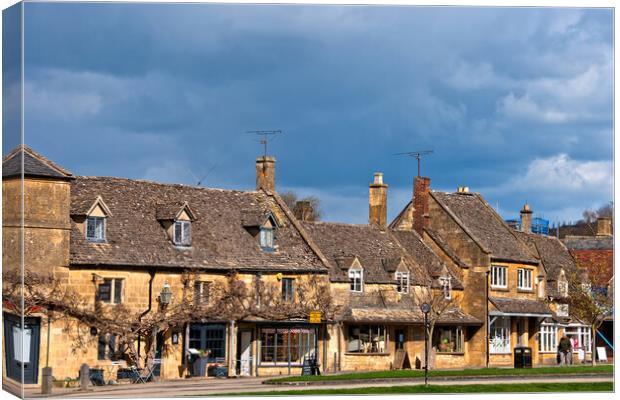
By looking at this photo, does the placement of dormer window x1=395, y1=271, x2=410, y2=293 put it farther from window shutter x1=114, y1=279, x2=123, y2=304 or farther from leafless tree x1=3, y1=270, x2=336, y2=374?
window shutter x1=114, y1=279, x2=123, y2=304

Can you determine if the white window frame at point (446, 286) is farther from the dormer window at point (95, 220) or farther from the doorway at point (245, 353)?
the dormer window at point (95, 220)

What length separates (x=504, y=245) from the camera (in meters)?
73.8

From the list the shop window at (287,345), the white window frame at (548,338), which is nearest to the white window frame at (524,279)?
the white window frame at (548,338)

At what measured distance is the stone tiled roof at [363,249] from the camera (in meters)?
64.6

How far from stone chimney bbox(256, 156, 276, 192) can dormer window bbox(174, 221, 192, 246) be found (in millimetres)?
8518

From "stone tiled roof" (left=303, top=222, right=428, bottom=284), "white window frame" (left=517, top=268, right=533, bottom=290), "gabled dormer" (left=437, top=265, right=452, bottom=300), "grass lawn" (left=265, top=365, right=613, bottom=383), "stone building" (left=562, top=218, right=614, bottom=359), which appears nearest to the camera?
"grass lawn" (left=265, top=365, right=613, bottom=383)

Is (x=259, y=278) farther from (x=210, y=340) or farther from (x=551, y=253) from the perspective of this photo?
(x=551, y=253)

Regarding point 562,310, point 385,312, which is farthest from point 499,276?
point 385,312

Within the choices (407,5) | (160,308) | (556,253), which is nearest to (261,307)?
(160,308)

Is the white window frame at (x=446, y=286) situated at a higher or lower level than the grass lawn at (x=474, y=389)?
higher

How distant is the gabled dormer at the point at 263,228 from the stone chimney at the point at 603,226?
32.9 metres

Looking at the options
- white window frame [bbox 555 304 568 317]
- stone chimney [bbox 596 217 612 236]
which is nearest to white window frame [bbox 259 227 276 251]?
white window frame [bbox 555 304 568 317]

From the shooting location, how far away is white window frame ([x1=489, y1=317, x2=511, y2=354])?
70438 millimetres

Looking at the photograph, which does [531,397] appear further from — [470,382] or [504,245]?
[504,245]
